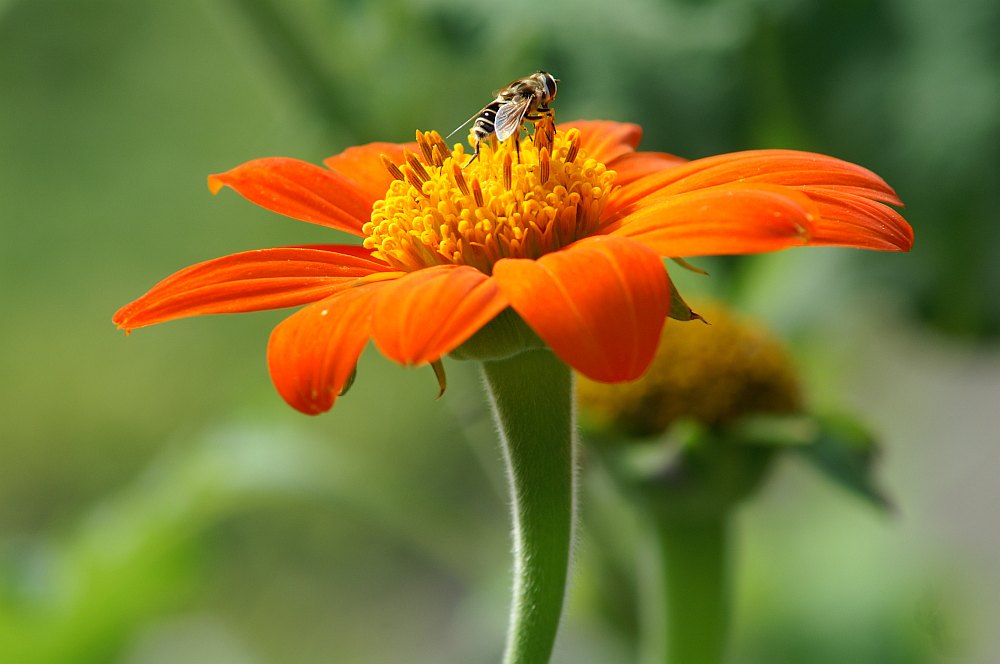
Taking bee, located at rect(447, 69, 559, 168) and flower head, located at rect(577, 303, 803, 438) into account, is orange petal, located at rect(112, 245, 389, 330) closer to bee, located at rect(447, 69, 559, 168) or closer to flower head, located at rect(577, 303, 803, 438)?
bee, located at rect(447, 69, 559, 168)

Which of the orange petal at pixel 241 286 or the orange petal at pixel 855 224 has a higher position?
the orange petal at pixel 241 286

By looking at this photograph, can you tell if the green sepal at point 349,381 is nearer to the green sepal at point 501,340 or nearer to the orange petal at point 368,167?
the green sepal at point 501,340

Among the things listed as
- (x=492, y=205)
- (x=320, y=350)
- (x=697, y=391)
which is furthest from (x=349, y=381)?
(x=697, y=391)

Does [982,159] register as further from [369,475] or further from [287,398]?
[287,398]

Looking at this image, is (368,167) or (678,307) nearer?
(678,307)

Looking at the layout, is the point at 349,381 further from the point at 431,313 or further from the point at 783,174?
the point at 783,174

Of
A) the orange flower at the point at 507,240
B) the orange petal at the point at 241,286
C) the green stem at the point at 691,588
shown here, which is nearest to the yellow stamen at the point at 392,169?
the orange flower at the point at 507,240
